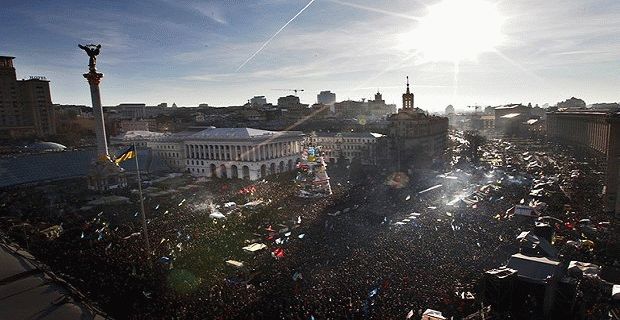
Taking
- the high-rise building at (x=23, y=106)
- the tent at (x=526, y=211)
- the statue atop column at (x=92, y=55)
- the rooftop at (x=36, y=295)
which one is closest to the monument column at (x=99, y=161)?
the statue atop column at (x=92, y=55)

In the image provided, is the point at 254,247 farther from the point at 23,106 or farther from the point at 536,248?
the point at 23,106

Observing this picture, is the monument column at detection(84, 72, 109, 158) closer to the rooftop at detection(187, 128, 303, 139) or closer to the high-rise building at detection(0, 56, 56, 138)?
the rooftop at detection(187, 128, 303, 139)

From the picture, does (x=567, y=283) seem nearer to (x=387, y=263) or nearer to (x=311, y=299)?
(x=387, y=263)

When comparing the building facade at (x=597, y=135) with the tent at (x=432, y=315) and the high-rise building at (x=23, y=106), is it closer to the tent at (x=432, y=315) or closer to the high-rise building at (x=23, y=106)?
the tent at (x=432, y=315)

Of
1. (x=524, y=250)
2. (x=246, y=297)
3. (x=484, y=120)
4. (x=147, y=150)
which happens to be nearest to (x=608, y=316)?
(x=524, y=250)

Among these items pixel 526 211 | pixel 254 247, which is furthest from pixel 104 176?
pixel 526 211
